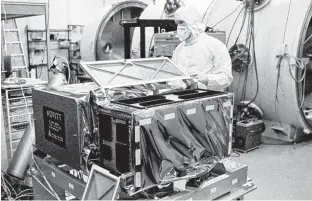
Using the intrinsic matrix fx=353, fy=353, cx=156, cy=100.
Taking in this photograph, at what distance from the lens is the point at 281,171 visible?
3.43 m

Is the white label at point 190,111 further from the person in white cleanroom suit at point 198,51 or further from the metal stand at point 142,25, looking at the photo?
the metal stand at point 142,25

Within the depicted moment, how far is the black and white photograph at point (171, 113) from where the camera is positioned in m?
1.38

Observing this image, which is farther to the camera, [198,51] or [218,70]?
[198,51]

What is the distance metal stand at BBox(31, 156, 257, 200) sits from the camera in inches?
58.9

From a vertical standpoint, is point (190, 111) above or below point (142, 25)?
below

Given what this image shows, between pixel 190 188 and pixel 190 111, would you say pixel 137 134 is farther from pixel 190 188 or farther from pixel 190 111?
pixel 190 188

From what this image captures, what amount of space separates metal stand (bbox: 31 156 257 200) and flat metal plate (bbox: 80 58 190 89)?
1.33ft

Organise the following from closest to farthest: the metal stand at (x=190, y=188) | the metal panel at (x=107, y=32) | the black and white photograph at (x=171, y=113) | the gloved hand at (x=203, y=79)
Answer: the black and white photograph at (x=171, y=113) → the metal stand at (x=190, y=188) → the gloved hand at (x=203, y=79) → the metal panel at (x=107, y=32)

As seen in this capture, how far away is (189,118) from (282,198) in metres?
1.84

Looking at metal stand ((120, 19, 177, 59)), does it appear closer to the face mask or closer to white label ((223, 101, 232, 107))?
the face mask

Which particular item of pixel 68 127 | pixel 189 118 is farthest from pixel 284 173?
pixel 68 127

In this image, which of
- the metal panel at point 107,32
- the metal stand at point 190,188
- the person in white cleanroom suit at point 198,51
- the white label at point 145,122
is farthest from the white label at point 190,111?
the metal panel at point 107,32

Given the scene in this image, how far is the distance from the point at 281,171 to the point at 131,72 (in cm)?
237

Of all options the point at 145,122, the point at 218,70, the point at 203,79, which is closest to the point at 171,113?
the point at 145,122
